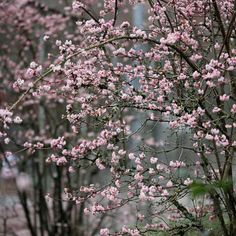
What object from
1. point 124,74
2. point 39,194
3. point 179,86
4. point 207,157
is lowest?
point 207,157

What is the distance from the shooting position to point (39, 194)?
669cm

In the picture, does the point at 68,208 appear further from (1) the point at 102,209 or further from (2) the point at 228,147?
(2) the point at 228,147

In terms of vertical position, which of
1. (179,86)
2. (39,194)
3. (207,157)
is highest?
(39,194)

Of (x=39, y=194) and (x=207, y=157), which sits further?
(x=39, y=194)

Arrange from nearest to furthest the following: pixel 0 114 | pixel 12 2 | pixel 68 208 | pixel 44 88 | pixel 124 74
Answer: pixel 0 114 < pixel 44 88 < pixel 124 74 < pixel 68 208 < pixel 12 2

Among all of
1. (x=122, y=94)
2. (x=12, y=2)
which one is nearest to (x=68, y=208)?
(x=12, y=2)

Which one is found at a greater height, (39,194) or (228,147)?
(39,194)

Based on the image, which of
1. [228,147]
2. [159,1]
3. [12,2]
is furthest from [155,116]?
[12,2]

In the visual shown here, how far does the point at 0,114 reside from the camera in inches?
126

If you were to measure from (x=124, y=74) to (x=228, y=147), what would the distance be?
0.96 meters

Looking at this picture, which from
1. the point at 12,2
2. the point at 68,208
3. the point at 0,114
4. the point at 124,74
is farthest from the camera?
the point at 12,2

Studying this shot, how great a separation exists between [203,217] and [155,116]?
0.91 m

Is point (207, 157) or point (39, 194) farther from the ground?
point (39, 194)

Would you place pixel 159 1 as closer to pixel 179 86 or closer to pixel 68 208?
pixel 179 86
